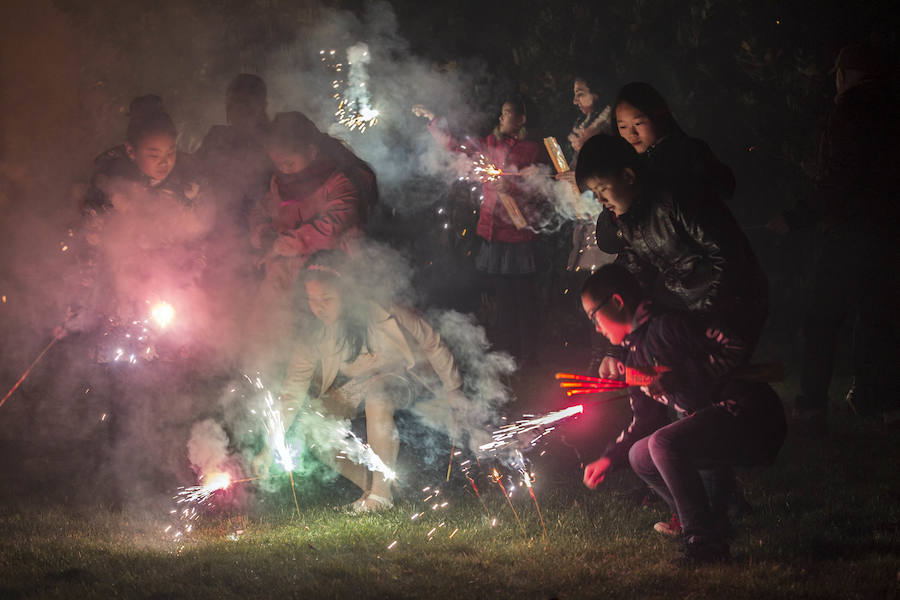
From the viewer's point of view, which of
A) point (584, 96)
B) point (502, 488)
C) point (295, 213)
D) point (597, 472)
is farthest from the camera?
point (584, 96)

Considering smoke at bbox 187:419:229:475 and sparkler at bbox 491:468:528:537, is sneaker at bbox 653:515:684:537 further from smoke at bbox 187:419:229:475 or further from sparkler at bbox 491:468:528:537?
smoke at bbox 187:419:229:475

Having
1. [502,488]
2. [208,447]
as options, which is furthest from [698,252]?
[208,447]

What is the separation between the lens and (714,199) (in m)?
4.45

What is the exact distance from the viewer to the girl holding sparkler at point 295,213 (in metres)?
6.66

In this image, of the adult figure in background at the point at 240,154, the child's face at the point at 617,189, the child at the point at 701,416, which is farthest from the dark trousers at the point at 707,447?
the adult figure in background at the point at 240,154

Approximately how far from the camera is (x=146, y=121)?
6816 millimetres

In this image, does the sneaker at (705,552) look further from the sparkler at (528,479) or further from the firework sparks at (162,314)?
the firework sparks at (162,314)

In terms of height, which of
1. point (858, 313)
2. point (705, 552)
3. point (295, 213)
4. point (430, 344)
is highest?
point (295, 213)

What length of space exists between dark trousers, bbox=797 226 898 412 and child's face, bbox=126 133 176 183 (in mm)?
5055

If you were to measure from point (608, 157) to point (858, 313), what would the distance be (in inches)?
102

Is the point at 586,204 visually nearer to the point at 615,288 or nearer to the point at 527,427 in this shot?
the point at 527,427

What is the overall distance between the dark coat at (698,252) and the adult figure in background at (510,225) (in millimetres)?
3125

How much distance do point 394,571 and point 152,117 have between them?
14.2ft

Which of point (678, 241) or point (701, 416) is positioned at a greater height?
point (678, 241)
